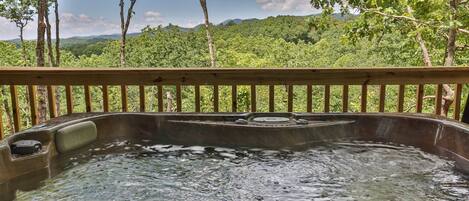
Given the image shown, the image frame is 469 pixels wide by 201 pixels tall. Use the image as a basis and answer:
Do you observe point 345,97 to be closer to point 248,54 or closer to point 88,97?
point 88,97

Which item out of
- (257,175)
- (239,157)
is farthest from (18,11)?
(257,175)

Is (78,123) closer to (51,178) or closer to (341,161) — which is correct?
(51,178)

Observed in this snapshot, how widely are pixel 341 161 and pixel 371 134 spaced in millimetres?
514

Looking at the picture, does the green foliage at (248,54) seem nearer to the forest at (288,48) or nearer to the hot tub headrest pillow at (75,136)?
the forest at (288,48)

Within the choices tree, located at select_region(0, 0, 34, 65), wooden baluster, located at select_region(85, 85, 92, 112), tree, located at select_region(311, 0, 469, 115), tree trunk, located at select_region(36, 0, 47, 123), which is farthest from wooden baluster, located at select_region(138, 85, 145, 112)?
tree, located at select_region(0, 0, 34, 65)

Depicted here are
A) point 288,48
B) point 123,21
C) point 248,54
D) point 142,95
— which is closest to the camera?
point 142,95

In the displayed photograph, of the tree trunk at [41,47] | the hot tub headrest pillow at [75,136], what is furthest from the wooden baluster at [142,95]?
the tree trunk at [41,47]

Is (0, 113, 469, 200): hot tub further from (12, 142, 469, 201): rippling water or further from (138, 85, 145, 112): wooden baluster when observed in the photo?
(138, 85, 145, 112): wooden baluster

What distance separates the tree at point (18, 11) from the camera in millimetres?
10327

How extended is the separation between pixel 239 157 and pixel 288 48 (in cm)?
943

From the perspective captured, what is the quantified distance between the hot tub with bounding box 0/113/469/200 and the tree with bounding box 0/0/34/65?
29.2 ft

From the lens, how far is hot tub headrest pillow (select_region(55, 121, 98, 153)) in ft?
7.64

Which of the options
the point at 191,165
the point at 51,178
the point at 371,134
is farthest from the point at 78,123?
the point at 371,134

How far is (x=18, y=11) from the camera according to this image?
10.6 metres
